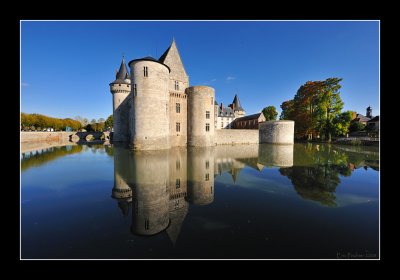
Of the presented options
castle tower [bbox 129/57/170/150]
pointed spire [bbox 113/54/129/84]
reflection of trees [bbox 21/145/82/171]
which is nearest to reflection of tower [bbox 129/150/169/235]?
reflection of trees [bbox 21/145/82/171]

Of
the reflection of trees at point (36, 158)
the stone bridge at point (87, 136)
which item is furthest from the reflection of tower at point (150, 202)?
the stone bridge at point (87, 136)

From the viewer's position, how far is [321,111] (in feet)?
99.6

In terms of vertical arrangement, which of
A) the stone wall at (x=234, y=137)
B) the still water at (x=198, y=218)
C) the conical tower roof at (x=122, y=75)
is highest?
the conical tower roof at (x=122, y=75)

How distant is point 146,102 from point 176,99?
21.1ft

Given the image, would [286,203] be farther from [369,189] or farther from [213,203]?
[369,189]

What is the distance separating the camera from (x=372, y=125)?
36656 mm

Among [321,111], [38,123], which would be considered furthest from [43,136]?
[321,111]

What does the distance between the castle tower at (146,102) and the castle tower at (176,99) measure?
469cm

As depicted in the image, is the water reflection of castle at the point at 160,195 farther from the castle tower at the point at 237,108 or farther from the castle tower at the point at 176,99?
the castle tower at the point at 237,108

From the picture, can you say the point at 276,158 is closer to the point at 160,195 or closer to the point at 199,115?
the point at 160,195

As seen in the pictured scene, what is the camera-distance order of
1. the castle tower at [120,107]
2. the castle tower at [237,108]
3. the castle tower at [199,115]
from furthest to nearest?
the castle tower at [237,108]
the castle tower at [120,107]
the castle tower at [199,115]

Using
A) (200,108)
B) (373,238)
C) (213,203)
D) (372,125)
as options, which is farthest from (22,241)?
(372,125)

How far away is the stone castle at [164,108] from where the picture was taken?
640 inches
